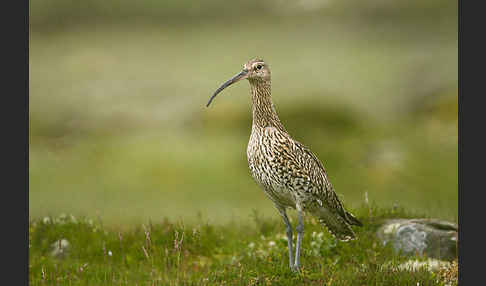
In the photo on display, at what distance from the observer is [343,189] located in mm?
14070

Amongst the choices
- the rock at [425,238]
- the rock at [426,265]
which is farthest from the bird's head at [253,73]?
the rock at [425,238]

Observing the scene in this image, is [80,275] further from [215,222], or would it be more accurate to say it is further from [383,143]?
[383,143]

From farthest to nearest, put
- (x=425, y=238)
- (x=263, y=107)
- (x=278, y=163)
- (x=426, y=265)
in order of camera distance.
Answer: (x=425, y=238) → (x=426, y=265) → (x=263, y=107) → (x=278, y=163)

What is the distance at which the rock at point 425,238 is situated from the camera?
29.4ft

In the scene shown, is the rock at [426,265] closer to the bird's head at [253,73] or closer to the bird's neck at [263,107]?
the bird's neck at [263,107]

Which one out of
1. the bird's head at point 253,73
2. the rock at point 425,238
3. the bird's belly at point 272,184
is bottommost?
the rock at point 425,238

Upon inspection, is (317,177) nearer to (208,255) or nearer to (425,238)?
(425,238)

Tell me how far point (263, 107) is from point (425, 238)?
3372 mm

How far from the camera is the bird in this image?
7.64 m

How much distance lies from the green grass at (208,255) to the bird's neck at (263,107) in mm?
1891

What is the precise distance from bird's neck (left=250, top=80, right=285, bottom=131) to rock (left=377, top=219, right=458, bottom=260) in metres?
2.81

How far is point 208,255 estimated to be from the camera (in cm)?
988

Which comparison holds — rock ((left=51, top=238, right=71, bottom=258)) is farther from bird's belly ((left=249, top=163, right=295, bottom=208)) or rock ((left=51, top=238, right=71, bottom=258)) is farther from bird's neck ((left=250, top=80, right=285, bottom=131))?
bird's neck ((left=250, top=80, right=285, bottom=131))

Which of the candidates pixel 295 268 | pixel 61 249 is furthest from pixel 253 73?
pixel 61 249
